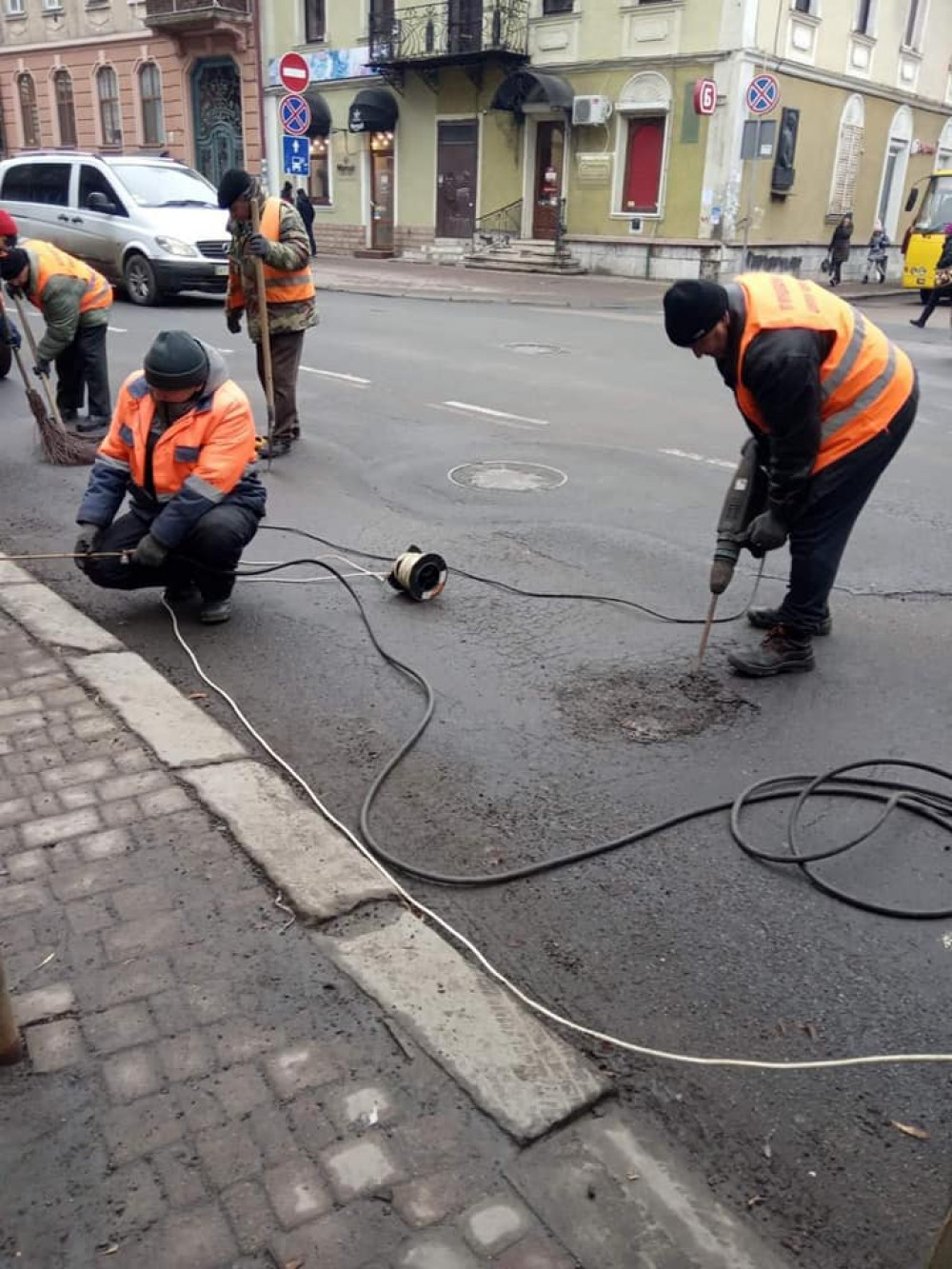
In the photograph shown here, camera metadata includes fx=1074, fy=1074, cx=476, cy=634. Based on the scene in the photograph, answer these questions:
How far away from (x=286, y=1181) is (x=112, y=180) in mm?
16843

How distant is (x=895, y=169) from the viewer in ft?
96.6

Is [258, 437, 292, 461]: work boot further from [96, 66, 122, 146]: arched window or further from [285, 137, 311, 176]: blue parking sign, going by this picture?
[96, 66, 122, 146]: arched window

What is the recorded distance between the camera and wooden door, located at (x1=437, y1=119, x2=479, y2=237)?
1089 inches

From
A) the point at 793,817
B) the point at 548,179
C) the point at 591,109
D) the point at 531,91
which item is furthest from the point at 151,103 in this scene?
the point at 793,817

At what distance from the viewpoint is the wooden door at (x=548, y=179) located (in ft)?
86.0

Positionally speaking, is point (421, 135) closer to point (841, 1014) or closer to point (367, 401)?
point (367, 401)

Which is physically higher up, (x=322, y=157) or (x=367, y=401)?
(x=322, y=157)

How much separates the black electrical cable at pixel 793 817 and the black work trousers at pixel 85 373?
569cm

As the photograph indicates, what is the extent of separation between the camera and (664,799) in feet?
11.4

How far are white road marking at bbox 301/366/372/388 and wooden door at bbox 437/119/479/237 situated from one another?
18655mm

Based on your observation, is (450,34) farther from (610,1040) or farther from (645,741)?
(610,1040)

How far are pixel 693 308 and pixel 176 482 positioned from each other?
2327 millimetres

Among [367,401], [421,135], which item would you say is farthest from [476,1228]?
[421,135]

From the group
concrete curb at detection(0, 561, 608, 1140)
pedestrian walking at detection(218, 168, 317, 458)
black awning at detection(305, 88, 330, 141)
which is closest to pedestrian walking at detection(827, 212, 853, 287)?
black awning at detection(305, 88, 330, 141)
